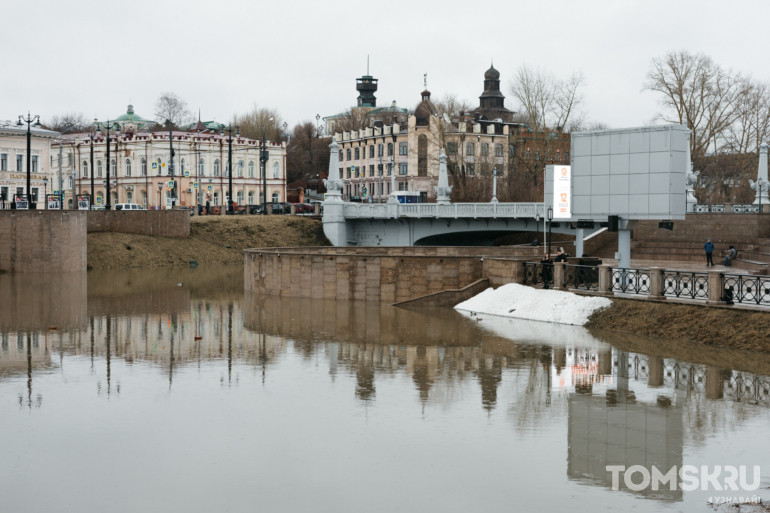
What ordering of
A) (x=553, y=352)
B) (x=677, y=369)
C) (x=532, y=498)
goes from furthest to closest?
(x=553, y=352) < (x=677, y=369) < (x=532, y=498)

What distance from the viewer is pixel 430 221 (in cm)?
6775

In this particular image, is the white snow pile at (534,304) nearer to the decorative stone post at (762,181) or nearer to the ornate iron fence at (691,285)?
the ornate iron fence at (691,285)

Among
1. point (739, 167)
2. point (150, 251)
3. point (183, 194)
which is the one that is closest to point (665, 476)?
point (150, 251)

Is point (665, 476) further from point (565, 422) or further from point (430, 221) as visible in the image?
point (430, 221)

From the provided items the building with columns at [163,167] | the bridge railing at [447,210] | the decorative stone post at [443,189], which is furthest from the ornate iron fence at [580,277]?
the building with columns at [163,167]

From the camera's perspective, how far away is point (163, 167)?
10638 centimetres

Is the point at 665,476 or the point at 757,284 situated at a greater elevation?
the point at 757,284

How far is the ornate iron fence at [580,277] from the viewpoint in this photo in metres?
35.7

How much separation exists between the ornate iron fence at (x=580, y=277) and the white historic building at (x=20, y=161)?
5249 centimetres

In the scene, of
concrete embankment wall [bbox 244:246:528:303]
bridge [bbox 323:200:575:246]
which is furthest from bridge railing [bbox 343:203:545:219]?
concrete embankment wall [bbox 244:246:528:303]

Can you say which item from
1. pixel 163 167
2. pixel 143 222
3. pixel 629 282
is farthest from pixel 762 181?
pixel 163 167

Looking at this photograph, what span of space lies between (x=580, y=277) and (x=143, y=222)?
151ft

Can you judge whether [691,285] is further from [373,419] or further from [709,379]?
[373,419]

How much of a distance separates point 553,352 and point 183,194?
8618 cm
